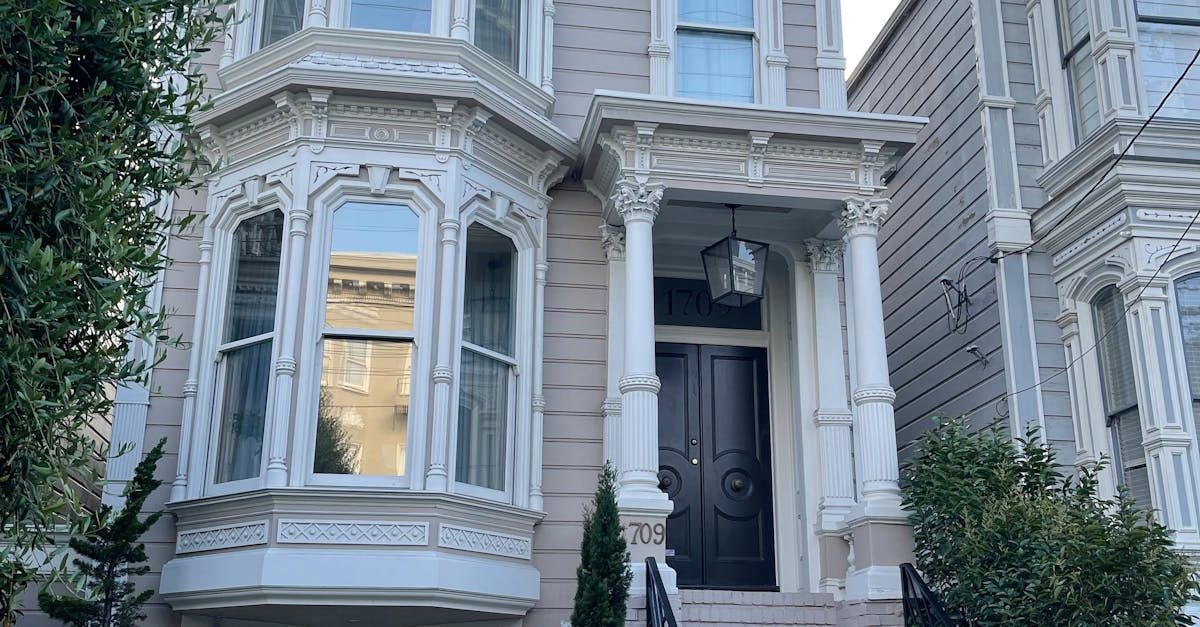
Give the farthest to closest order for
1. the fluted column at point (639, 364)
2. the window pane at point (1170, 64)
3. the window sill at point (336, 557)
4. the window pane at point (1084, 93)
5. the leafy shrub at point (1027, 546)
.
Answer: the window pane at point (1084, 93), the window pane at point (1170, 64), the fluted column at point (639, 364), the window sill at point (336, 557), the leafy shrub at point (1027, 546)

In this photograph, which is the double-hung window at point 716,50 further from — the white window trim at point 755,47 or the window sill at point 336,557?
the window sill at point 336,557

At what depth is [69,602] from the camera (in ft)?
23.1

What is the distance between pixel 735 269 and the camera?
8852 millimetres

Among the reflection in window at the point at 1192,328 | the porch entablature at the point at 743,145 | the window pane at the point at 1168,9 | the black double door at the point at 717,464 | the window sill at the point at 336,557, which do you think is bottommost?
the window sill at the point at 336,557

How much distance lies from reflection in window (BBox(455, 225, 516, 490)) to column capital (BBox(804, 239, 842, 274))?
8.53 ft

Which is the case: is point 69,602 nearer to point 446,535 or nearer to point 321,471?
point 321,471

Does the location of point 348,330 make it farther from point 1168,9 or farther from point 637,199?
point 1168,9

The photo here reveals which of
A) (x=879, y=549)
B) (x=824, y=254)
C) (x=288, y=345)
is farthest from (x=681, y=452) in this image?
(x=288, y=345)

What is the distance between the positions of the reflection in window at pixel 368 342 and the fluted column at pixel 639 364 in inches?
60.9

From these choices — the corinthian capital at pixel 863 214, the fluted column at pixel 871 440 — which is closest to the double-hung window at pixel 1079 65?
the corinthian capital at pixel 863 214

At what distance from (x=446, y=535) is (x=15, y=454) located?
11.3 ft

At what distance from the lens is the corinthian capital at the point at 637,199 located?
8695 mm

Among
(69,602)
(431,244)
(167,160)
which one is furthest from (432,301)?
(69,602)

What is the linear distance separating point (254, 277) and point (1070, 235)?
6.80 metres
